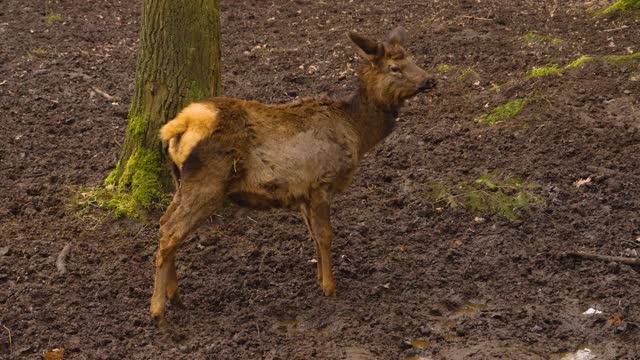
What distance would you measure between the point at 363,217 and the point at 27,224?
9.28ft

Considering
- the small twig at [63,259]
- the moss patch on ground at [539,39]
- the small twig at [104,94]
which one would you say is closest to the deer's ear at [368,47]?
the small twig at [63,259]

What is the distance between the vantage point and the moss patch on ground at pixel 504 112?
8.95m

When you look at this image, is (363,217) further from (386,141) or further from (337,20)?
(337,20)

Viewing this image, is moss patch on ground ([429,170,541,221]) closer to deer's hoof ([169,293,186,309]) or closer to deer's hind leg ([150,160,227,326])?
deer's hind leg ([150,160,227,326])

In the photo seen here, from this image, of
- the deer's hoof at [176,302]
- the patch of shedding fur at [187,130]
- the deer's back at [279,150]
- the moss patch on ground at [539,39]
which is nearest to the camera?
the patch of shedding fur at [187,130]

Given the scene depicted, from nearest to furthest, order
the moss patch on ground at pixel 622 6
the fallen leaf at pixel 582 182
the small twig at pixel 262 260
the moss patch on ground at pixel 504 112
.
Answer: the small twig at pixel 262 260 → the fallen leaf at pixel 582 182 → the moss patch on ground at pixel 504 112 → the moss patch on ground at pixel 622 6

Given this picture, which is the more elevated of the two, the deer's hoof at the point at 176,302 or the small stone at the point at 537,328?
the deer's hoof at the point at 176,302

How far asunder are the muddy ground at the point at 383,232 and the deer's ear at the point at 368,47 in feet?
4.88

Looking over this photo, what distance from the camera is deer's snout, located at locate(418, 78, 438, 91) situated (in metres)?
6.86

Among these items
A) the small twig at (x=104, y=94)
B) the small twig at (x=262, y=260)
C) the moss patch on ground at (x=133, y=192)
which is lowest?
the small twig at (x=262, y=260)

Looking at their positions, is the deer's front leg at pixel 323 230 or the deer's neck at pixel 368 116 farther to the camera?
the deer's neck at pixel 368 116

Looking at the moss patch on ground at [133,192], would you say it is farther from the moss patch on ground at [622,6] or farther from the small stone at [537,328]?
the moss patch on ground at [622,6]

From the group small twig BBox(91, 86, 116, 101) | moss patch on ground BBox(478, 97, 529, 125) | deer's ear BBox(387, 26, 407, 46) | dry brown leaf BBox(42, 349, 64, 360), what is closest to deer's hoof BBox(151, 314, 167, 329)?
dry brown leaf BBox(42, 349, 64, 360)

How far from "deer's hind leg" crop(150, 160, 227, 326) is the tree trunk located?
1.53 meters
